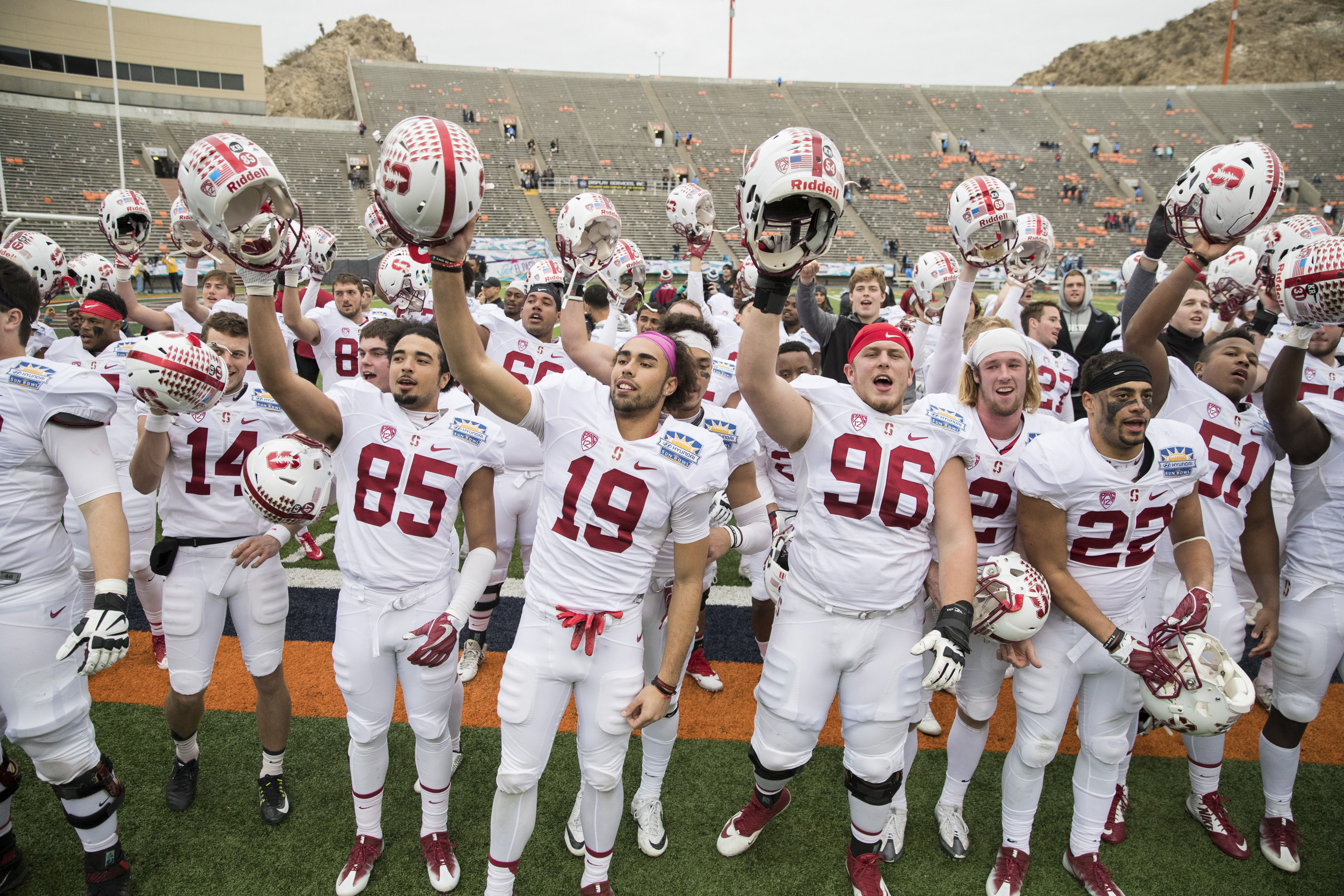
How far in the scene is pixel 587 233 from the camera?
14.6 ft

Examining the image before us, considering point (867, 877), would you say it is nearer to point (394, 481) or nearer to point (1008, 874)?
point (1008, 874)

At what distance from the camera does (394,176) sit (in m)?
2.29

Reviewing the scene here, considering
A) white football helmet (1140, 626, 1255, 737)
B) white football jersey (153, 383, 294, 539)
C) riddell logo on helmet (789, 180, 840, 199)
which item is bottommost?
white football helmet (1140, 626, 1255, 737)

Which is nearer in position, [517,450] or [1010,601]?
[1010,601]

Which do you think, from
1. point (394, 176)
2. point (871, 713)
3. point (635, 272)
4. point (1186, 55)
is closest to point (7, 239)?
point (635, 272)

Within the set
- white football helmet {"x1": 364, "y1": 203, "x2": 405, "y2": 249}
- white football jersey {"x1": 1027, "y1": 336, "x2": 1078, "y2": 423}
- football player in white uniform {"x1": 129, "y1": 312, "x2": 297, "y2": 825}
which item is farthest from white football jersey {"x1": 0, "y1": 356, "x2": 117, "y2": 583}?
white football jersey {"x1": 1027, "y1": 336, "x2": 1078, "y2": 423}

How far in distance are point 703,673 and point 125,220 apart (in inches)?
207

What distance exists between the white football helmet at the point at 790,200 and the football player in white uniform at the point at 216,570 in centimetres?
279

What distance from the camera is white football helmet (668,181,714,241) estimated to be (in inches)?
218

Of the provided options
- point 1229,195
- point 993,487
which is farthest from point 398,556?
point 1229,195

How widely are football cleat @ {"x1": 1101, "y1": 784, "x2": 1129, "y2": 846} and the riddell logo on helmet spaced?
3.33 m

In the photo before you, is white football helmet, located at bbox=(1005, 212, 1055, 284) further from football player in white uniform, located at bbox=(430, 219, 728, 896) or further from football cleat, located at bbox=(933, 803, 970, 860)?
football cleat, located at bbox=(933, 803, 970, 860)

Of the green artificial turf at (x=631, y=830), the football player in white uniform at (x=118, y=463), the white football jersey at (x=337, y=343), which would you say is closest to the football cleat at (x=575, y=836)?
the green artificial turf at (x=631, y=830)

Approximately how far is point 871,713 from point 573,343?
2461 millimetres
